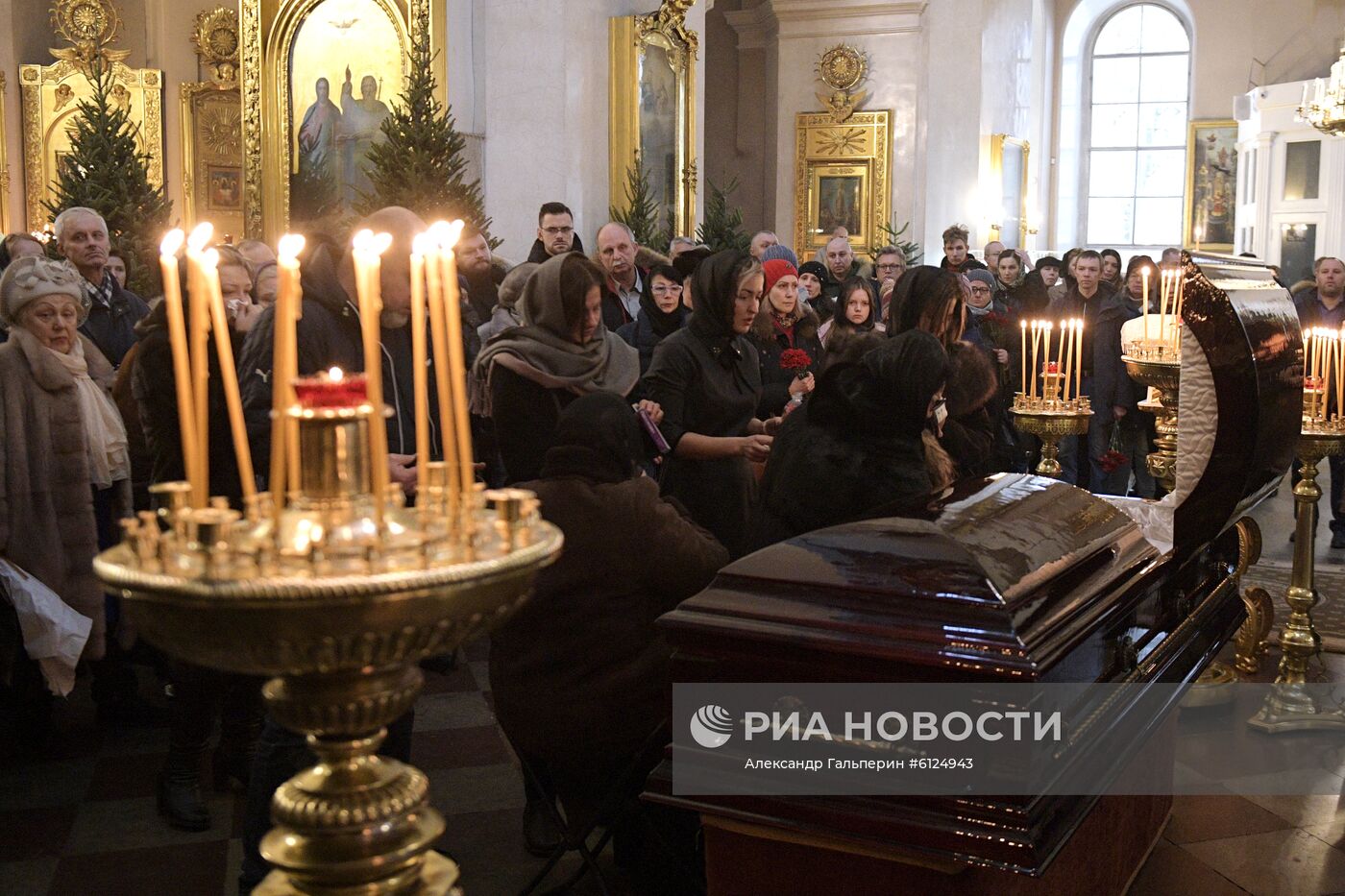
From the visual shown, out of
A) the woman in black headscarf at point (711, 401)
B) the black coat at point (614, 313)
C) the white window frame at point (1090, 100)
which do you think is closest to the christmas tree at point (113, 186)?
the black coat at point (614, 313)

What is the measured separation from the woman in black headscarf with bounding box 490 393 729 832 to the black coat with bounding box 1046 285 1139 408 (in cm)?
582

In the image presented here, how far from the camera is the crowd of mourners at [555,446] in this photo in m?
2.97

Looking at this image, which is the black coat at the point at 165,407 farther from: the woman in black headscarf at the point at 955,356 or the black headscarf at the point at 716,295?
the woman in black headscarf at the point at 955,356

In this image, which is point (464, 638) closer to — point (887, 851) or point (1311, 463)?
point (887, 851)

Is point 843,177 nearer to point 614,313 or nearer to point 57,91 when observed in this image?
point 57,91

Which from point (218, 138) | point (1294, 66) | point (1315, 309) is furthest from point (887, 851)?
point (1294, 66)

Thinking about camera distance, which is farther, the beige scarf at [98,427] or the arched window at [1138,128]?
the arched window at [1138,128]

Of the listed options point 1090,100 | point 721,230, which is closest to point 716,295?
point 721,230

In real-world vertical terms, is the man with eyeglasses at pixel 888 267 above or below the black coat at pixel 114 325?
above

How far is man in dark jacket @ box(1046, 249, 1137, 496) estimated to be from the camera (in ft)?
27.0

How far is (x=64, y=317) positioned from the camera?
4.12 m

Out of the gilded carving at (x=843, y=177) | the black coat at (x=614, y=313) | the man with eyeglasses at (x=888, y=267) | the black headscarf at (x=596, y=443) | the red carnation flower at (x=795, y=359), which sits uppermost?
the gilded carving at (x=843, y=177)

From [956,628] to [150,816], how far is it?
2.62 m

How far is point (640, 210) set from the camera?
9.86 metres
